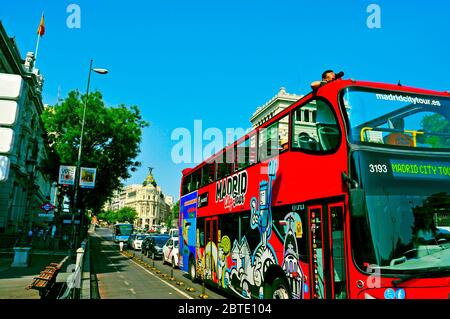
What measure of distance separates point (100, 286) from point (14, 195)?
105ft

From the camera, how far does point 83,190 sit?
35.8 meters

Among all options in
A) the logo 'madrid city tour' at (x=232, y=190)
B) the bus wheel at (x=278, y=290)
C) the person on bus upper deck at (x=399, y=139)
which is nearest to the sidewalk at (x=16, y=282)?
the logo 'madrid city tour' at (x=232, y=190)

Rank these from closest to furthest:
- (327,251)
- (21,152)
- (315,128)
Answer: (327,251), (315,128), (21,152)

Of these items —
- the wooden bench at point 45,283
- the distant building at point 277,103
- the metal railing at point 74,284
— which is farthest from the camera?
the distant building at point 277,103

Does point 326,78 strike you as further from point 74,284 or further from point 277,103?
point 277,103

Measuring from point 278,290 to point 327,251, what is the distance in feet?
6.99

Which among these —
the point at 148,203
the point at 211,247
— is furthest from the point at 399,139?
the point at 148,203

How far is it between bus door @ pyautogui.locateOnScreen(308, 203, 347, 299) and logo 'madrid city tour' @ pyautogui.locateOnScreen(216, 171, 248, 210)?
348 cm

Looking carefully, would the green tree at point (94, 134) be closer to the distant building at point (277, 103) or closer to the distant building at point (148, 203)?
the distant building at point (277, 103)

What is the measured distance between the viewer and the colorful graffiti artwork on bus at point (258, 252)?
8117 mm

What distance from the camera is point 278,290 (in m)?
7.52

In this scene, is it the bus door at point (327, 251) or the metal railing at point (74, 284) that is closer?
the bus door at point (327, 251)

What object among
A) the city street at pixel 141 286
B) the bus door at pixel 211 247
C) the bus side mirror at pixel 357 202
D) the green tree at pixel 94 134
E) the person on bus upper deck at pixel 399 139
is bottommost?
the city street at pixel 141 286

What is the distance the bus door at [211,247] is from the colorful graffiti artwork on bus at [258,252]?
1.89 meters
